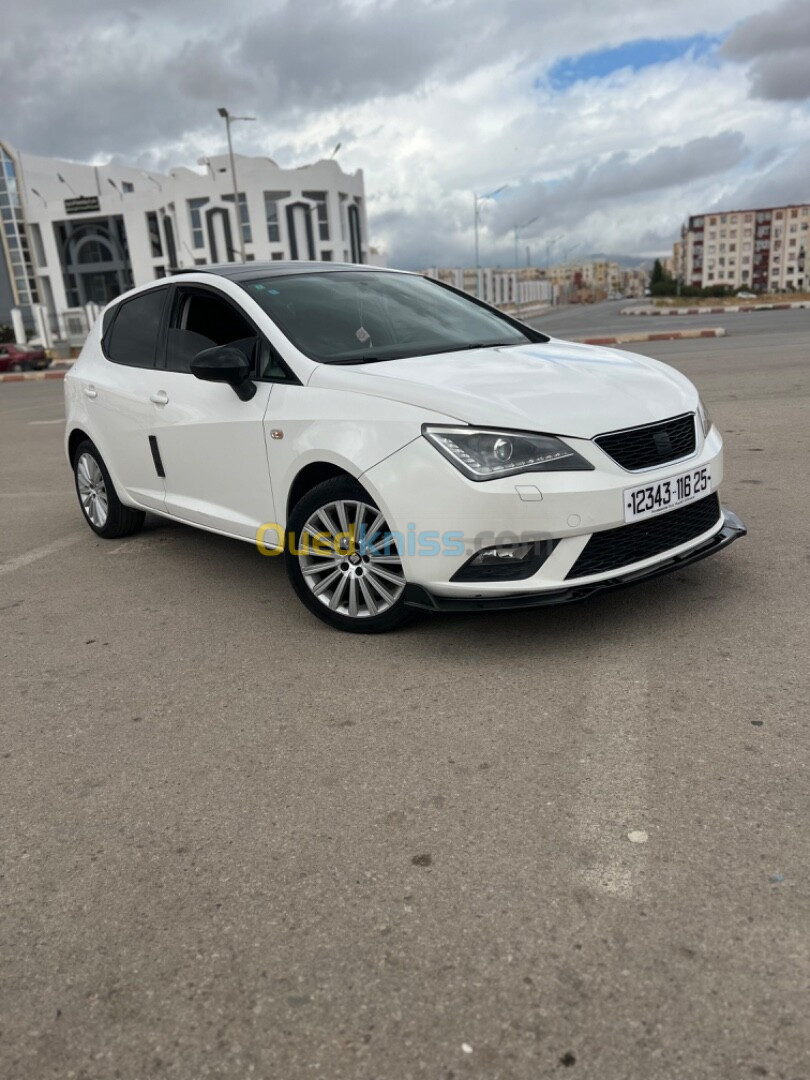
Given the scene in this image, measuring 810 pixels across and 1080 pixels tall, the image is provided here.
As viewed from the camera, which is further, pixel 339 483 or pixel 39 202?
pixel 39 202

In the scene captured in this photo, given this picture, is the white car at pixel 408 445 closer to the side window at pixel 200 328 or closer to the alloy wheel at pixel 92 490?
the side window at pixel 200 328

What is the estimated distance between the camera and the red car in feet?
119

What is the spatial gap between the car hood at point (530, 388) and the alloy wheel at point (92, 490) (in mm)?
2624

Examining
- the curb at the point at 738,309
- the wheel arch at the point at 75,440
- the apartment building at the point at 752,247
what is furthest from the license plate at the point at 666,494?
the apartment building at the point at 752,247

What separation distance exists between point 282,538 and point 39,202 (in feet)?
304

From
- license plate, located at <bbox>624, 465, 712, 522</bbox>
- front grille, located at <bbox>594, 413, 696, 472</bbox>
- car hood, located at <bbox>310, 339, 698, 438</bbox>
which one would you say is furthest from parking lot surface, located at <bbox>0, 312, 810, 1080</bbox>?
car hood, located at <bbox>310, 339, 698, 438</bbox>

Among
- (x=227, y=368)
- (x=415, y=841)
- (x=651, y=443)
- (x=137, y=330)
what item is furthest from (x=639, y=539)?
(x=137, y=330)

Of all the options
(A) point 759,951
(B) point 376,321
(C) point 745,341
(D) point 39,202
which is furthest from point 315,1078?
(D) point 39,202

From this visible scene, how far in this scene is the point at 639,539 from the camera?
362 centimetres

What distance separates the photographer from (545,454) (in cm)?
342

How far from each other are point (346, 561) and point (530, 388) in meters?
Answer: 1.06

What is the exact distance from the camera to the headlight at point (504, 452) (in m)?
3.40

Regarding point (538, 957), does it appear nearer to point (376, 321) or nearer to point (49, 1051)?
point (49, 1051)

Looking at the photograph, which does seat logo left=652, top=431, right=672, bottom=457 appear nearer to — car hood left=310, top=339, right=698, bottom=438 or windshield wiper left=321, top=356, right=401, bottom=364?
car hood left=310, top=339, right=698, bottom=438
